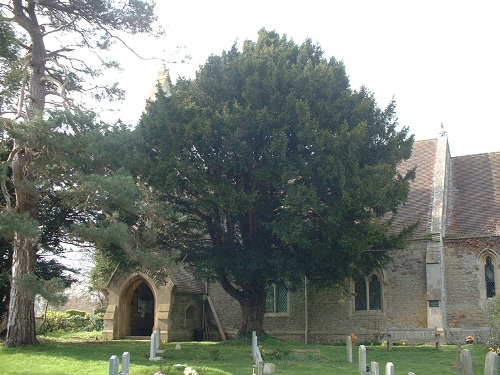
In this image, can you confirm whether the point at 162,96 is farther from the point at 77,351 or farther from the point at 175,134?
the point at 77,351

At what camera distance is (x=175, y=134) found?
1984cm

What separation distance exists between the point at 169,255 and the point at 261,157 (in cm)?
513

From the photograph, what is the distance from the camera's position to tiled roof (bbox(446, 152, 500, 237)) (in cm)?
2550

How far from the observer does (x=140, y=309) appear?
2966cm

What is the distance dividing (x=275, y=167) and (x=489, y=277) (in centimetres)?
1191

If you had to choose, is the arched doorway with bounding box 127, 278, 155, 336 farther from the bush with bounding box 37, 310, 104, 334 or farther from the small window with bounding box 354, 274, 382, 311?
the small window with bounding box 354, 274, 382, 311

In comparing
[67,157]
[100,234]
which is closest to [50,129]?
[67,157]

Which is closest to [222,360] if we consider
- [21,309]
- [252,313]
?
[252,313]

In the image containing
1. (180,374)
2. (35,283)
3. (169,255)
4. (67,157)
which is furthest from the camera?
(169,255)

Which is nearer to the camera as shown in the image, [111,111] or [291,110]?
[291,110]

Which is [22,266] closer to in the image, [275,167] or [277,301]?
[275,167]

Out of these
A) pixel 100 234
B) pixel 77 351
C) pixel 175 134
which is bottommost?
pixel 77 351

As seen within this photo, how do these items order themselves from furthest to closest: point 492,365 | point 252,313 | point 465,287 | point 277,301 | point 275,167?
1. point 277,301
2. point 465,287
3. point 252,313
4. point 275,167
5. point 492,365

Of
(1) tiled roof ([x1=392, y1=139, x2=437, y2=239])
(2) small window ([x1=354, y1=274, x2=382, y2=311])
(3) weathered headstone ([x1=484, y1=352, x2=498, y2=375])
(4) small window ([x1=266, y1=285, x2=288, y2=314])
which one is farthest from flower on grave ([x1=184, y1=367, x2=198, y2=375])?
(4) small window ([x1=266, y1=285, x2=288, y2=314])
